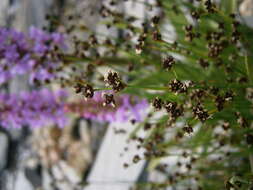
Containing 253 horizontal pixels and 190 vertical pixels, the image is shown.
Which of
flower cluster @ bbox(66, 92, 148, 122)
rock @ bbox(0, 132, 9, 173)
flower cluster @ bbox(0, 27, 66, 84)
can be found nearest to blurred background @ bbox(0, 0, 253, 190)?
rock @ bbox(0, 132, 9, 173)

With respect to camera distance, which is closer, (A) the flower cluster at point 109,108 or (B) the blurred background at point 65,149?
(A) the flower cluster at point 109,108

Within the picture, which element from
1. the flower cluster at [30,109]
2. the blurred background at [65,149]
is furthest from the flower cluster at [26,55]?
the blurred background at [65,149]

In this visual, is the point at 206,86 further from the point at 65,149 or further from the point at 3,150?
the point at 3,150

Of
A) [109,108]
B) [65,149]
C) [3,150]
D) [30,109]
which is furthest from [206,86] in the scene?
[3,150]

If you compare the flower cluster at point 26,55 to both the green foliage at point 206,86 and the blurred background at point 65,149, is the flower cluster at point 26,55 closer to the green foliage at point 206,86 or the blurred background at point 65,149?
the green foliage at point 206,86

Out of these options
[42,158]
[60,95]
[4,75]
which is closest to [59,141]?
[42,158]

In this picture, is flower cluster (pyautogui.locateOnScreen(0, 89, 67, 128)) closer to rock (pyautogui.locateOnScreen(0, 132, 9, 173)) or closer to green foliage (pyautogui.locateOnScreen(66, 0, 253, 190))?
green foliage (pyautogui.locateOnScreen(66, 0, 253, 190))

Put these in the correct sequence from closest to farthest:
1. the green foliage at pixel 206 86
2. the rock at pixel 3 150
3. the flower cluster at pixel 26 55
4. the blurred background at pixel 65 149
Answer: the green foliage at pixel 206 86 → the flower cluster at pixel 26 55 → the blurred background at pixel 65 149 → the rock at pixel 3 150
